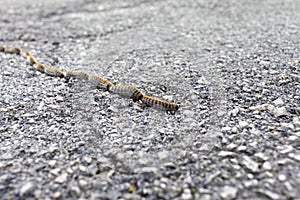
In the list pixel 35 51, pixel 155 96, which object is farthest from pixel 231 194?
pixel 35 51

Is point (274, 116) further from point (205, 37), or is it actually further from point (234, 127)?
point (205, 37)

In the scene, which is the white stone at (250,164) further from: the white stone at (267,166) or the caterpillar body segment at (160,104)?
the caterpillar body segment at (160,104)

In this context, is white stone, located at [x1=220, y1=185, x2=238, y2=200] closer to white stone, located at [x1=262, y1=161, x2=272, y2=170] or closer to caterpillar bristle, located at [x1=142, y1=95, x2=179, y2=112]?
white stone, located at [x1=262, y1=161, x2=272, y2=170]

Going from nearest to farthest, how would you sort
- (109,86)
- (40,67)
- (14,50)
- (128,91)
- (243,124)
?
1. (243,124)
2. (128,91)
3. (109,86)
4. (40,67)
5. (14,50)

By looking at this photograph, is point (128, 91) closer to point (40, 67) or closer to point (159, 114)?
point (159, 114)

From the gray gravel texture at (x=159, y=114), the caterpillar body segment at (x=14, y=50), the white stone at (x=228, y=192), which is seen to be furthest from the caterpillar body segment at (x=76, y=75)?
the white stone at (x=228, y=192)

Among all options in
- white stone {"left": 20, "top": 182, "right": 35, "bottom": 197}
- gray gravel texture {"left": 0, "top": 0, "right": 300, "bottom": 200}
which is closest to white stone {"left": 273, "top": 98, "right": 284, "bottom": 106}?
gray gravel texture {"left": 0, "top": 0, "right": 300, "bottom": 200}

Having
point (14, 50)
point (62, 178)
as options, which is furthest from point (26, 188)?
point (14, 50)
